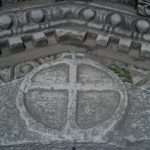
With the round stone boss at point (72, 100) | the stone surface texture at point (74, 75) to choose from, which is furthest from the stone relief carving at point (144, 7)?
the round stone boss at point (72, 100)

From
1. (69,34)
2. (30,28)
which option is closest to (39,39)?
(30,28)

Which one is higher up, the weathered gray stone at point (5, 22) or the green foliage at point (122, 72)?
the weathered gray stone at point (5, 22)

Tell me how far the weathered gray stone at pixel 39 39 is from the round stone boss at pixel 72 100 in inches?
13.7

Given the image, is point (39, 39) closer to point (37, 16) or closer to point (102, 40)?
point (37, 16)

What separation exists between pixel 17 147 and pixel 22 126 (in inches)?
4.8

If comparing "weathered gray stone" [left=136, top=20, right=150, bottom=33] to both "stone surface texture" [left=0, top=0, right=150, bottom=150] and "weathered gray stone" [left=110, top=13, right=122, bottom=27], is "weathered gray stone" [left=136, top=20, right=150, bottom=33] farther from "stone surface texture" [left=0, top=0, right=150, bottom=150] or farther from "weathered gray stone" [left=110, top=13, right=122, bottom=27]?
"weathered gray stone" [left=110, top=13, right=122, bottom=27]

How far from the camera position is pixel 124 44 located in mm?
2834

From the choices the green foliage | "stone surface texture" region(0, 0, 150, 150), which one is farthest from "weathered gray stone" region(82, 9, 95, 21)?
the green foliage

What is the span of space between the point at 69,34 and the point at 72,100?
28.7 inches

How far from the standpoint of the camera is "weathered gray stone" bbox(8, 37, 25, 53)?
2785mm

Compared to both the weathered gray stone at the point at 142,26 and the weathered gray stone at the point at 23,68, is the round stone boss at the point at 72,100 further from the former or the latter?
the weathered gray stone at the point at 142,26

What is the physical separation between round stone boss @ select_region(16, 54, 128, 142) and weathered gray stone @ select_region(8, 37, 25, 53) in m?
0.36

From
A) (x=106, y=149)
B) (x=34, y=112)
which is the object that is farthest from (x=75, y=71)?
(x=106, y=149)

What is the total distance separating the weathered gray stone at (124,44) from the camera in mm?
2832
